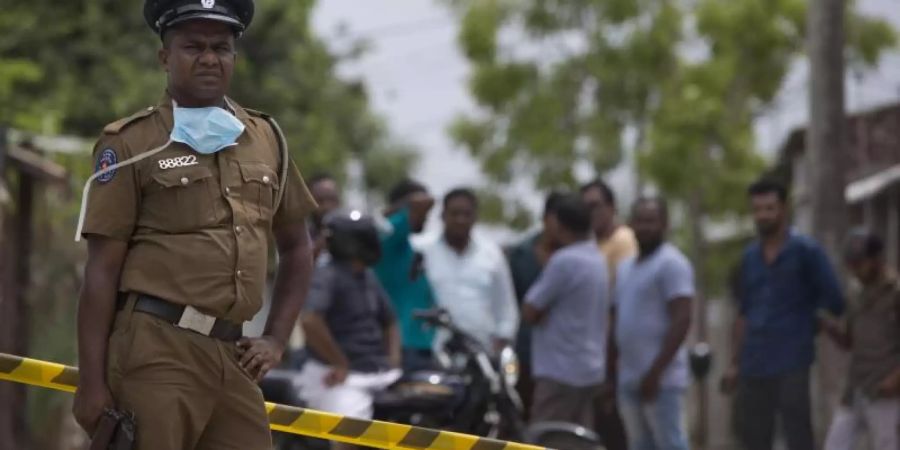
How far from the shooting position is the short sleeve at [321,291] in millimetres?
9328

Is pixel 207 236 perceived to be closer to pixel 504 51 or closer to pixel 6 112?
pixel 6 112

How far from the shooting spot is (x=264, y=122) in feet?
17.9

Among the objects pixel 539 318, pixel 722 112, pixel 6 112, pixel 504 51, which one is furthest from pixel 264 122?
pixel 504 51

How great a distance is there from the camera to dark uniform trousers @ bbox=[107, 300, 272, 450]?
5004mm

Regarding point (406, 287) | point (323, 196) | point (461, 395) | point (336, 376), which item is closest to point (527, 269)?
point (406, 287)

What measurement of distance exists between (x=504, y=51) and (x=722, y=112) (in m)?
4.40

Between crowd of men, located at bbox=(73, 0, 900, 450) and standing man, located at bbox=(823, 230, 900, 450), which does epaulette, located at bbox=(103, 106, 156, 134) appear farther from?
standing man, located at bbox=(823, 230, 900, 450)

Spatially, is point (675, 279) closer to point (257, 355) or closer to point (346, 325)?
point (346, 325)

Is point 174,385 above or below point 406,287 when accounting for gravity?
above

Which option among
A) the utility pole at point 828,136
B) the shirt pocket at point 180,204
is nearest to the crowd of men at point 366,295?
the shirt pocket at point 180,204

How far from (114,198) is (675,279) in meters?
5.69

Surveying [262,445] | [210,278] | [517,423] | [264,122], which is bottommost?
[517,423]

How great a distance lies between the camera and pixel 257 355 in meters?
5.25

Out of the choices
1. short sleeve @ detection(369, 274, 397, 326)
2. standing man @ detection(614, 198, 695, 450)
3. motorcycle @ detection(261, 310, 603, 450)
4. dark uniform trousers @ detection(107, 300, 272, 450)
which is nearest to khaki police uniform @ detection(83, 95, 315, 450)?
dark uniform trousers @ detection(107, 300, 272, 450)
